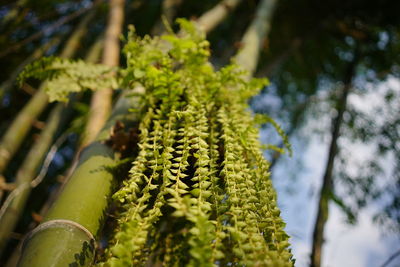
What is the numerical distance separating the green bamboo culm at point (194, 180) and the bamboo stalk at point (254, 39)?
397mm

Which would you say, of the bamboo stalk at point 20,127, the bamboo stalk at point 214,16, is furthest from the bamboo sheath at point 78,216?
the bamboo stalk at point 214,16

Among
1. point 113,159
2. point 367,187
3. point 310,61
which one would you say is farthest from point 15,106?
point 367,187

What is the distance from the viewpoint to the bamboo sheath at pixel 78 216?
658mm

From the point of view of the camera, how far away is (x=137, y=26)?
299cm

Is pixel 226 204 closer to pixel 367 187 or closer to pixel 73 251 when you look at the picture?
pixel 73 251

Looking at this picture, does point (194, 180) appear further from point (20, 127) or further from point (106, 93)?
point (20, 127)

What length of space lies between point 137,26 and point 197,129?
2.56m

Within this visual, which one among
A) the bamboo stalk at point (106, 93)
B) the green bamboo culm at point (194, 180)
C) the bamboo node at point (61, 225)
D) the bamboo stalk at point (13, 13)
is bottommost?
the bamboo node at point (61, 225)

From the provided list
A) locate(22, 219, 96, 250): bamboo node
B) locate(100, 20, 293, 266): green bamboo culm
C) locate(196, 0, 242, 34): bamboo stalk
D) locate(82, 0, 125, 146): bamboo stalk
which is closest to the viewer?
locate(100, 20, 293, 266): green bamboo culm

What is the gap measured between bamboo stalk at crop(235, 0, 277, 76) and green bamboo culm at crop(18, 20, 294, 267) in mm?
426

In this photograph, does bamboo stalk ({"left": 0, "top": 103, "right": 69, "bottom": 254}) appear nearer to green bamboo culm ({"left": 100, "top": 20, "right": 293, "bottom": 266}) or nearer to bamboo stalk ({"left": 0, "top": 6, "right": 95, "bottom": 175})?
bamboo stalk ({"left": 0, "top": 6, "right": 95, "bottom": 175})

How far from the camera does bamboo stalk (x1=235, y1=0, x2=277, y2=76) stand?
1.58 metres

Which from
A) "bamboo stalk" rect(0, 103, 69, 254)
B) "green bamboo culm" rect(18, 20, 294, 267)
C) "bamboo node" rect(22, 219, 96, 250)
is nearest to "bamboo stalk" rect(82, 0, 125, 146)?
"green bamboo culm" rect(18, 20, 294, 267)

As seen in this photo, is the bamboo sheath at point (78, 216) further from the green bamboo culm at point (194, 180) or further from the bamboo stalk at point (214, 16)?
the bamboo stalk at point (214, 16)
